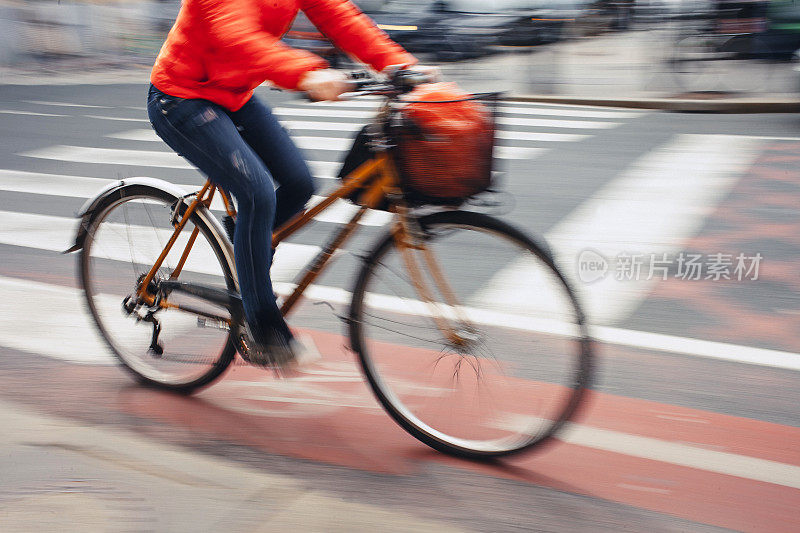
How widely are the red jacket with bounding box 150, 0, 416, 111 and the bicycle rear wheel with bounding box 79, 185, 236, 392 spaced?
55cm

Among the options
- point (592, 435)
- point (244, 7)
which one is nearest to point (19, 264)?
point (244, 7)

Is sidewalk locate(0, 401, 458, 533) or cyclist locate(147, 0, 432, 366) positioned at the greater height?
cyclist locate(147, 0, 432, 366)

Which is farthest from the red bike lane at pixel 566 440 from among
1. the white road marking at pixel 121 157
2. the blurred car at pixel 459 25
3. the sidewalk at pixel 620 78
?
the blurred car at pixel 459 25

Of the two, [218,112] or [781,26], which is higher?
[218,112]

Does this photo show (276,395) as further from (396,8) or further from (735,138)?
(396,8)

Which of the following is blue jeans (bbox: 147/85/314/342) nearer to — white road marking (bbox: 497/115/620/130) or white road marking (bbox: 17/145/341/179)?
white road marking (bbox: 17/145/341/179)

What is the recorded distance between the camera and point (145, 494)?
286cm

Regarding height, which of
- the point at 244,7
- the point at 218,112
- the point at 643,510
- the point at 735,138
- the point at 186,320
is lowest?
the point at 735,138

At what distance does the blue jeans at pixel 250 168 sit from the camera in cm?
283

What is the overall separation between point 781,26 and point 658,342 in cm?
919

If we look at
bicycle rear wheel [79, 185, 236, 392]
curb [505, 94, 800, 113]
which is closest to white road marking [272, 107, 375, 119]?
curb [505, 94, 800, 113]

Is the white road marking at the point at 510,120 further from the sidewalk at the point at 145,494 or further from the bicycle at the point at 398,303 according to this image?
the sidewalk at the point at 145,494

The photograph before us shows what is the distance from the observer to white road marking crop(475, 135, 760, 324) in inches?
138

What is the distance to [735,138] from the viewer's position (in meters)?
8.94
